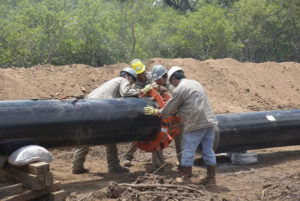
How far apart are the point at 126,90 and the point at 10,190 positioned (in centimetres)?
251

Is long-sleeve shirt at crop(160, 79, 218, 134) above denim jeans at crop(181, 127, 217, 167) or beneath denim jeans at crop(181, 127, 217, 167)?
above

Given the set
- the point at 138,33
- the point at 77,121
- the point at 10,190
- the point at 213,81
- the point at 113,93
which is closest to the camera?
the point at 10,190

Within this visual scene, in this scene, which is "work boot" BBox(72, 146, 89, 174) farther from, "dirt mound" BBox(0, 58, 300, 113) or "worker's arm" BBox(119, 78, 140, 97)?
"dirt mound" BBox(0, 58, 300, 113)

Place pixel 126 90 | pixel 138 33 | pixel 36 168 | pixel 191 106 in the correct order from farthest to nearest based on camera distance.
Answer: pixel 138 33
pixel 126 90
pixel 191 106
pixel 36 168

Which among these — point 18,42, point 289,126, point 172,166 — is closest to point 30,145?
point 172,166

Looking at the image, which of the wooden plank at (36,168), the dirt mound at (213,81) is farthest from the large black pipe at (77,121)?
the dirt mound at (213,81)

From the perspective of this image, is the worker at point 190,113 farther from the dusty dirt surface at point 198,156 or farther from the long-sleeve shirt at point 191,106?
the dusty dirt surface at point 198,156

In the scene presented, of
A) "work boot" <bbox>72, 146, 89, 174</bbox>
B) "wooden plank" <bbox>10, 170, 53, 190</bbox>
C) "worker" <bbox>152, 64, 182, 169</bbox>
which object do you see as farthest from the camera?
"work boot" <bbox>72, 146, 89, 174</bbox>

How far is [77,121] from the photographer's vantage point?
534 cm

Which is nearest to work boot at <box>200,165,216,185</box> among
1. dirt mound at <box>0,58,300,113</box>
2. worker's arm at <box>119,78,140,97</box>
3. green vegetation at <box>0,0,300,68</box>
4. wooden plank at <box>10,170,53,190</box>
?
worker's arm at <box>119,78,140,97</box>

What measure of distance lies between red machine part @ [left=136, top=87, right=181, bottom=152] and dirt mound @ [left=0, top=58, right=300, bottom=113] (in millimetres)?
5205

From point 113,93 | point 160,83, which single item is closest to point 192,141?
point 160,83

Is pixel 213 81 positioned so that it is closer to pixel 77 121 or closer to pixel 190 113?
pixel 190 113

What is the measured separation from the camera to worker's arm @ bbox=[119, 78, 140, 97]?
6.27 m
